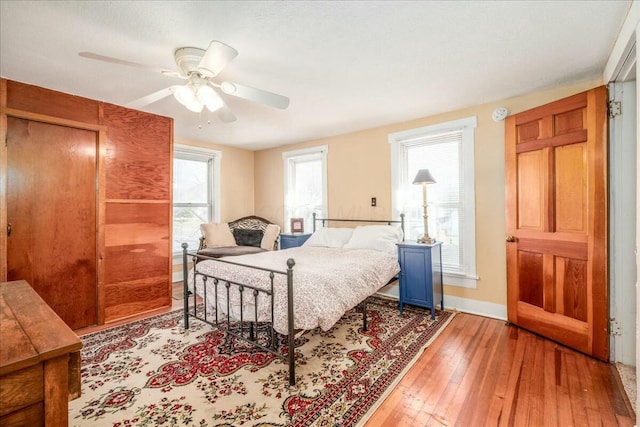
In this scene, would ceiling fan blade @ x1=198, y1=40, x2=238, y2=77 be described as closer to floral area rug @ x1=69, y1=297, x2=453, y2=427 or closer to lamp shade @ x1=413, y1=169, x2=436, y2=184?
floral area rug @ x1=69, y1=297, x2=453, y2=427

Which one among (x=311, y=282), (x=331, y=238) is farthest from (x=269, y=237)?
(x=311, y=282)

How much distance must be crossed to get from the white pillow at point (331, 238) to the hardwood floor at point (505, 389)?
1666mm

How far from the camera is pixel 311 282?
7.29 ft

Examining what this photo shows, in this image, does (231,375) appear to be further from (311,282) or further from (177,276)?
(177,276)

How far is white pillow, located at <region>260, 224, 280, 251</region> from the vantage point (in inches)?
188

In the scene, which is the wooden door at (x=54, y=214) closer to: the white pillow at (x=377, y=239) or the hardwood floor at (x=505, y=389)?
the white pillow at (x=377, y=239)

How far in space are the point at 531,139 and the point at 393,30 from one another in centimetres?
183

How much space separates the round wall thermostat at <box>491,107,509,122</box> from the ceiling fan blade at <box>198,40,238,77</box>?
282 cm

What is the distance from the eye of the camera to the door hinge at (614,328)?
2.30 metres

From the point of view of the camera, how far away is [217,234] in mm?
4641

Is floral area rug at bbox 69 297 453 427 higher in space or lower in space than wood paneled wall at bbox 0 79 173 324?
lower

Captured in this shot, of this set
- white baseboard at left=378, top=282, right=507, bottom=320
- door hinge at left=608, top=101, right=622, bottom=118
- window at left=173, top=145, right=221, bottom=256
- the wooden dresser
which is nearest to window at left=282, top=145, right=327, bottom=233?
window at left=173, top=145, right=221, bottom=256

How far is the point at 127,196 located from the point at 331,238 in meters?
2.48

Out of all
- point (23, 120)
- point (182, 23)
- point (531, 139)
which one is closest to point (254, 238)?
point (23, 120)
